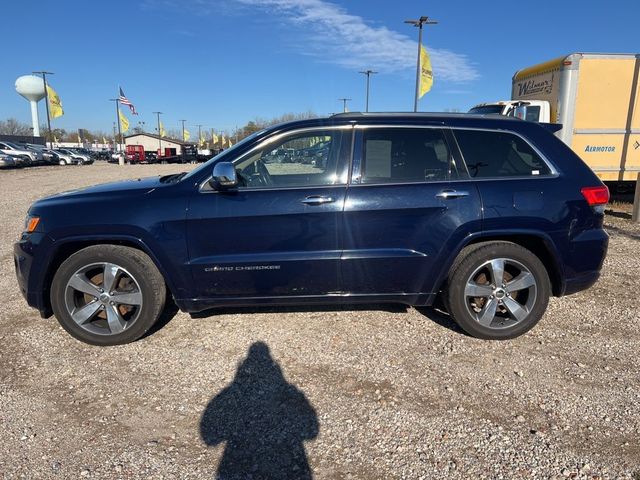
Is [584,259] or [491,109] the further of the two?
[491,109]

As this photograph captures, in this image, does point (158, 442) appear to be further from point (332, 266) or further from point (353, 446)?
point (332, 266)

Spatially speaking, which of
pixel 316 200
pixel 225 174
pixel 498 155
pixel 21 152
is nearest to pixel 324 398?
pixel 316 200

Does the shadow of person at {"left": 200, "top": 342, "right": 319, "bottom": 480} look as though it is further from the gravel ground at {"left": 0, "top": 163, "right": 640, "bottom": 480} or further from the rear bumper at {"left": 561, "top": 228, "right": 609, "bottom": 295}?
the rear bumper at {"left": 561, "top": 228, "right": 609, "bottom": 295}

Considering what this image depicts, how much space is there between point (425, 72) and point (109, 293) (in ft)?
60.6

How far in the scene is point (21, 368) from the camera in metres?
3.35

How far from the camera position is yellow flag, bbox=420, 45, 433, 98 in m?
19.0

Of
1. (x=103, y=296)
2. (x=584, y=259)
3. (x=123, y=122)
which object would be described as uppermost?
(x=123, y=122)

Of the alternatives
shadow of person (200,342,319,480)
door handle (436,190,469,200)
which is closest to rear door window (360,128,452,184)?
door handle (436,190,469,200)


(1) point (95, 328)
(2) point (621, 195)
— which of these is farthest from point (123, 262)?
(2) point (621, 195)

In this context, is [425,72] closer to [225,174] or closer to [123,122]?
[225,174]

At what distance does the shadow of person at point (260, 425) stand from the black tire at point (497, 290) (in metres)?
1.57

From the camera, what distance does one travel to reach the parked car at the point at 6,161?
94.5 feet

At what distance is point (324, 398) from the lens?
9.65ft

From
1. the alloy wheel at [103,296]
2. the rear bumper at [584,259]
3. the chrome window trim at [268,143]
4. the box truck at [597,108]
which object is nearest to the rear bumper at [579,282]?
the rear bumper at [584,259]
